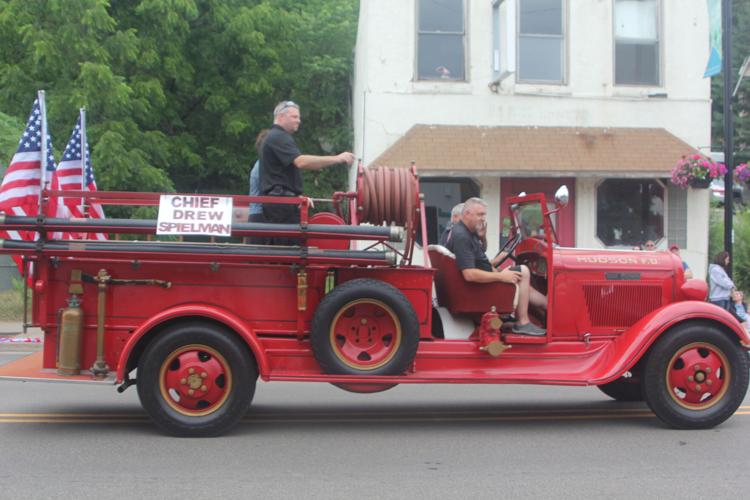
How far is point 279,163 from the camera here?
7.00 m

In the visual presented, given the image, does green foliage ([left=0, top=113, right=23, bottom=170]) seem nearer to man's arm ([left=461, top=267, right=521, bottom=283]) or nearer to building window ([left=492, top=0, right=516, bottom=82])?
building window ([left=492, top=0, right=516, bottom=82])

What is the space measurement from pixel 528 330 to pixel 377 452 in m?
1.73

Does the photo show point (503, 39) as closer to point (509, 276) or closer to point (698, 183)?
point (698, 183)

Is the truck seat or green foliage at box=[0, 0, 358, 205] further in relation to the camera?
green foliage at box=[0, 0, 358, 205]

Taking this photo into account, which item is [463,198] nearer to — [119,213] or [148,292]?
[119,213]

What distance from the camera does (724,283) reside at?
43.8 ft

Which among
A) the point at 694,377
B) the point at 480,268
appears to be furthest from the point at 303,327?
the point at 694,377

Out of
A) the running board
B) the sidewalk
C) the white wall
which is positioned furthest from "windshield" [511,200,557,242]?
the white wall

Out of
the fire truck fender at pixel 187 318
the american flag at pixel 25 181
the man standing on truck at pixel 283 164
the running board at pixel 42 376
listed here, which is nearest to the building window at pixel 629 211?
the man standing on truck at pixel 283 164

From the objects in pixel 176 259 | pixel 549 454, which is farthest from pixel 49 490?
pixel 549 454

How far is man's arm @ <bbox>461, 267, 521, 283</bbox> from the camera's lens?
6961 mm

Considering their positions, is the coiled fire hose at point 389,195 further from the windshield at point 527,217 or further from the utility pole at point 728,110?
the utility pole at point 728,110

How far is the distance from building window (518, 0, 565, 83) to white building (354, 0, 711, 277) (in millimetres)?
20

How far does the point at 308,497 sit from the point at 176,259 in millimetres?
2254
